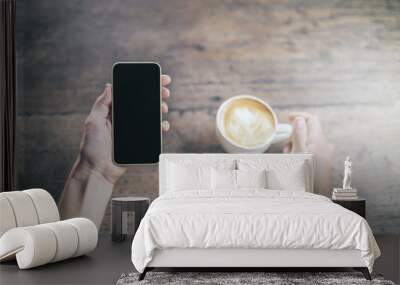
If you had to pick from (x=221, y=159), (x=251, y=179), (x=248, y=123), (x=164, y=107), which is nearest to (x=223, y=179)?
(x=251, y=179)

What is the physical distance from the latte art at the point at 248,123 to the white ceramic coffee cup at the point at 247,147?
0.03 meters

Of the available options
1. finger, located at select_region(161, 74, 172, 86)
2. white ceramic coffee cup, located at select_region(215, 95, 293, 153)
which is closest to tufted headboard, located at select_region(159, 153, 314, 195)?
white ceramic coffee cup, located at select_region(215, 95, 293, 153)

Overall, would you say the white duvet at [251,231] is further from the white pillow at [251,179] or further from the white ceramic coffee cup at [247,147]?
the white ceramic coffee cup at [247,147]

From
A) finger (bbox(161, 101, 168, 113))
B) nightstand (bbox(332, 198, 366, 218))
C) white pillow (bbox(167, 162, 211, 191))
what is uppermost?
finger (bbox(161, 101, 168, 113))

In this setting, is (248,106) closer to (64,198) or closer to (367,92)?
(367,92)

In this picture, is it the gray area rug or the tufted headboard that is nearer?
the gray area rug

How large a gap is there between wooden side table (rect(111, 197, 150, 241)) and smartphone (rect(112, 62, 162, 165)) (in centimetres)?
66

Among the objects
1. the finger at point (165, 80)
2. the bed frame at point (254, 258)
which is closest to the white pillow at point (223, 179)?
the finger at point (165, 80)

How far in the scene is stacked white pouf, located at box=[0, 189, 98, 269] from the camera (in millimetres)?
5098

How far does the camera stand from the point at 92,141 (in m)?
7.12

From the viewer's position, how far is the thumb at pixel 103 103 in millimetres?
7109

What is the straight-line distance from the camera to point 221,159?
686 cm

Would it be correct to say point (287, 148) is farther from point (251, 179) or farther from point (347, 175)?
point (251, 179)

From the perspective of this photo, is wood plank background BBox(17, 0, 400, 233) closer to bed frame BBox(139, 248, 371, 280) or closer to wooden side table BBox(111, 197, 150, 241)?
wooden side table BBox(111, 197, 150, 241)
